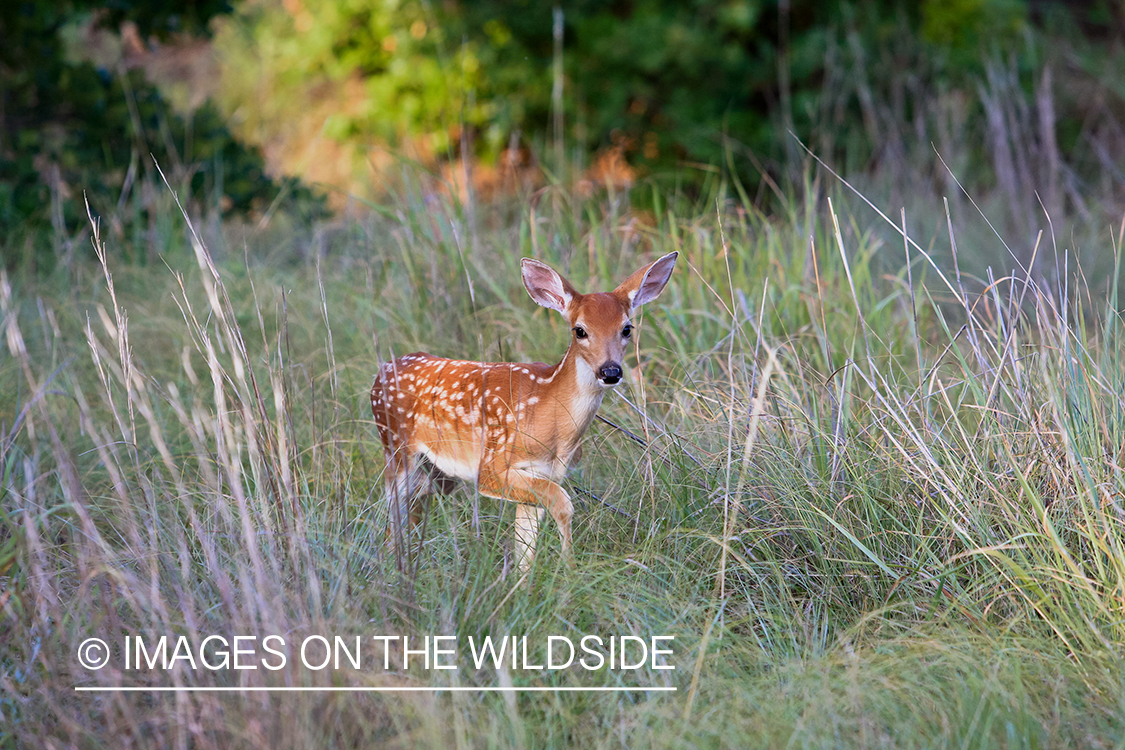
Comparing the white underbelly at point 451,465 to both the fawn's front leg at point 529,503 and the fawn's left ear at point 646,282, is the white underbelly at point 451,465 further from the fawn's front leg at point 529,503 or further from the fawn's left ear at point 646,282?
the fawn's left ear at point 646,282

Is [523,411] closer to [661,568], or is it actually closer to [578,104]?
[661,568]

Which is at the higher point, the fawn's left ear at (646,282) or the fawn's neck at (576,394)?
the fawn's left ear at (646,282)

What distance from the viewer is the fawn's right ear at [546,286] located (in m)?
3.09

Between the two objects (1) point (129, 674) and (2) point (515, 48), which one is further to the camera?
(2) point (515, 48)

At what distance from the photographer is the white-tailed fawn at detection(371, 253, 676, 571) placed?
2963 millimetres

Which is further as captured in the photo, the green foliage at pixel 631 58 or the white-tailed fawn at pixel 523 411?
the green foliage at pixel 631 58

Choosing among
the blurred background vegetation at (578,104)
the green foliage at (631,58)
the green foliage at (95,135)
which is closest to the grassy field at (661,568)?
the green foliage at (95,135)

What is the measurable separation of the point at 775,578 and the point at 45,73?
5.37 meters

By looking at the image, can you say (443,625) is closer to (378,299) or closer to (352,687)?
(352,687)

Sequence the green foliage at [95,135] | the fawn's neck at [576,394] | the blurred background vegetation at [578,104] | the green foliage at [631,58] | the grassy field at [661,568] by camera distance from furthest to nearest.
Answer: the green foliage at [631,58] → the blurred background vegetation at [578,104] → the green foliage at [95,135] → the fawn's neck at [576,394] → the grassy field at [661,568]

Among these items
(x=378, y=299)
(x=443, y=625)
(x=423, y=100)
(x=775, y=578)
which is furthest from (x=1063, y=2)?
(x=443, y=625)

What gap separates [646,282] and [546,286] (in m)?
0.30

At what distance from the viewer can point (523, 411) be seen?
3137 mm

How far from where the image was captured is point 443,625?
8.04ft
